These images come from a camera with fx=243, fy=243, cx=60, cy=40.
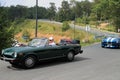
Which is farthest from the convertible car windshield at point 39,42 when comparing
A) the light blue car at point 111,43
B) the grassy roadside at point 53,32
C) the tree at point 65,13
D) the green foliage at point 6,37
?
the tree at point 65,13

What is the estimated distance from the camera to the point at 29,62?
10.3 meters

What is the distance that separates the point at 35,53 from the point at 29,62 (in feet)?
1.53

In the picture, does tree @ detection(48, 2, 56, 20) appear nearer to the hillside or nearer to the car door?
the hillside

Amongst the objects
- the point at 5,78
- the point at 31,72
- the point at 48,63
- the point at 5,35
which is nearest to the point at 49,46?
the point at 48,63

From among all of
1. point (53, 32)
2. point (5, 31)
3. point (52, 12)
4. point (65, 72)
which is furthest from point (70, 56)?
point (52, 12)

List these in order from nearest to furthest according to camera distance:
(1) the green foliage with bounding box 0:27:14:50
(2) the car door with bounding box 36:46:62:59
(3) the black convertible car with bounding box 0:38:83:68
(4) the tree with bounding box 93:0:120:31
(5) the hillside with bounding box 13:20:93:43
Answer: (3) the black convertible car with bounding box 0:38:83:68 → (2) the car door with bounding box 36:46:62:59 → (1) the green foliage with bounding box 0:27:14:50 → (4) the tree with bounding box 93:0:120:31 → (5) the hillside with bounding box 13:20:93:43

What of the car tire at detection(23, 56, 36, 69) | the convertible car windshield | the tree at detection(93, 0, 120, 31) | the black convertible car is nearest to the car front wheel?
the black convertible car

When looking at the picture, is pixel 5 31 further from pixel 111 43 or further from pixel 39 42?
pixel 111 43

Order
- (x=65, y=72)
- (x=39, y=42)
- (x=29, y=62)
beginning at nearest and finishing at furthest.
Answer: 1. (x=65, y=72)
2. (x=29, y=62)
3. (x=39, y=42)

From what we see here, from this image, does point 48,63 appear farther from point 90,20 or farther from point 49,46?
point 90,20

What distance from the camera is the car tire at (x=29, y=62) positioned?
1016 cm

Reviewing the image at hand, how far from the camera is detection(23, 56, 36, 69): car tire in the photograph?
10.2 m

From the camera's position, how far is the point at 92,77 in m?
8.55

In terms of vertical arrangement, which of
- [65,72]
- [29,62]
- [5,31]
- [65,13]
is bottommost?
[65,72]
